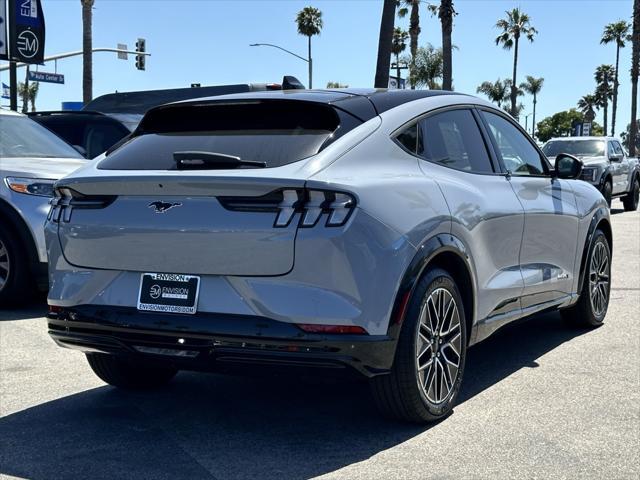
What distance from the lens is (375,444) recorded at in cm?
427

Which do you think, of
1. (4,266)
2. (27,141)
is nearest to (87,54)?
(27,141)

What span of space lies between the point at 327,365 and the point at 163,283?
0.83 meters

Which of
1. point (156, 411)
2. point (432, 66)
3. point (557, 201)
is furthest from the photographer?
point (432, 66)

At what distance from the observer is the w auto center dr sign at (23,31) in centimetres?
1482

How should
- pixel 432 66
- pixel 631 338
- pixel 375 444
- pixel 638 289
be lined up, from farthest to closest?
pixel 432 66
pixel 638 289
pixel 631 338
pixel 375 444

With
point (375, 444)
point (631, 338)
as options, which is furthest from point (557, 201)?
point (375, 444)

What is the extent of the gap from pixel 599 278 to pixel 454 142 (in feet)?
8.57

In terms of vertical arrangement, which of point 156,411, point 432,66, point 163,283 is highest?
point 432,66

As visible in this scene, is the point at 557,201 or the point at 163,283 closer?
the point at 163,283

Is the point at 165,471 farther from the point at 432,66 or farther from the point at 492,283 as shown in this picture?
the point at 432,66

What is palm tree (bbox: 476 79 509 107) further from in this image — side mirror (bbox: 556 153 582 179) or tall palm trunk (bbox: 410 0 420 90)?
side mirror (bbox: 556 153 582 179)

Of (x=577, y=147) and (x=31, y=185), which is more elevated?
(x=577, y=147)

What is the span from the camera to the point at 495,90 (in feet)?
305

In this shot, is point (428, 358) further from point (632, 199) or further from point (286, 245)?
point (632, 199)
